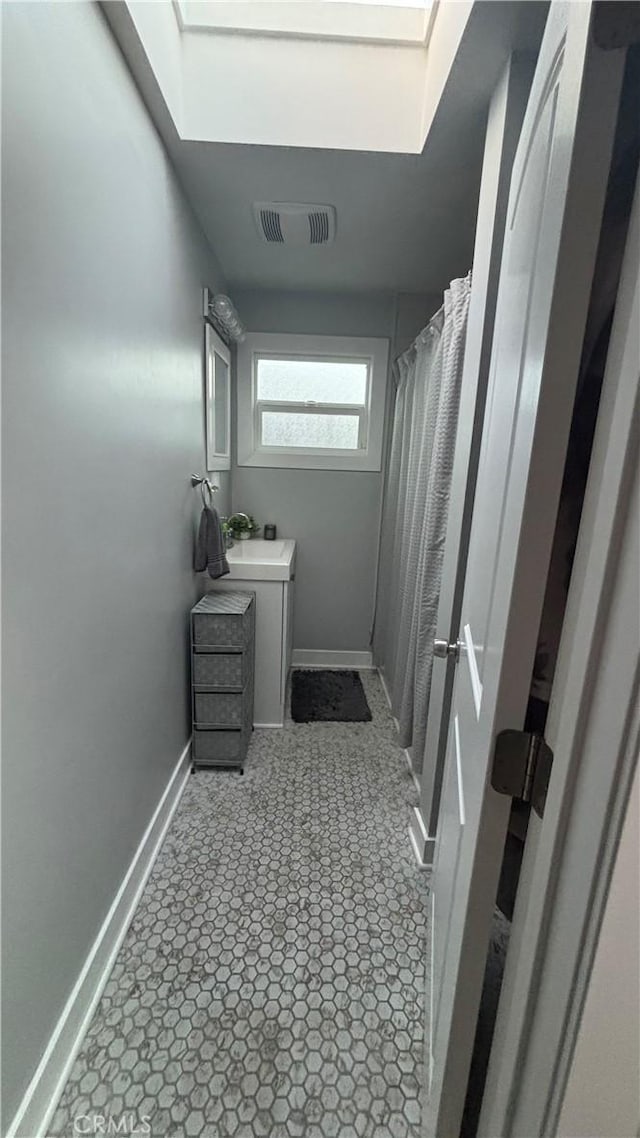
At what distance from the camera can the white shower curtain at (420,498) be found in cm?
159

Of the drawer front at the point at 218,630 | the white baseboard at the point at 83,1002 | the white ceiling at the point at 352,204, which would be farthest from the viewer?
the drawer front at the point at 218,630

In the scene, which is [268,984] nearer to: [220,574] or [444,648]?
[444,648]

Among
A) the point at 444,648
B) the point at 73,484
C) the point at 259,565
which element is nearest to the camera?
the point at 73,484

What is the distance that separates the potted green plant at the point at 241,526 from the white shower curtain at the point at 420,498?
0.86 m

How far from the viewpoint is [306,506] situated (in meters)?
3.03

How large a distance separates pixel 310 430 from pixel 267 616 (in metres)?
1.34

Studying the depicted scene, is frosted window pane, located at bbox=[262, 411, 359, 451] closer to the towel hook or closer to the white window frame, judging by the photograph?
the white window frame

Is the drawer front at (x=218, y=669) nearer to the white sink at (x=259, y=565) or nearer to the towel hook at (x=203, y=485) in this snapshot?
the white sink at (x=259, y=565)

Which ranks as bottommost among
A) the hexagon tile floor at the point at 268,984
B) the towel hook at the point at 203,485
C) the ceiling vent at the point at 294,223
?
the hexagon tile floor at the point at 268,984

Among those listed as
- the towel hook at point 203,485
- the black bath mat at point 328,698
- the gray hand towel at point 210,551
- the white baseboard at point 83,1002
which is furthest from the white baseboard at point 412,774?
the towel hook at point 203,485

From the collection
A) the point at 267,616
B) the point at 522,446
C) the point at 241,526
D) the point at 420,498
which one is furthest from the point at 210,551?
the point at 522,446

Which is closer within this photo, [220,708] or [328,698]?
[220,708]

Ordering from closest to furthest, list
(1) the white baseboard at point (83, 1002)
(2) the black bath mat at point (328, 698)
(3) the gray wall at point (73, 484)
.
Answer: (3) the gray wall at point (73, 484) < (1) the white baseboard at point (83, 1002) < (2) the black bath mat at point (328, 698)

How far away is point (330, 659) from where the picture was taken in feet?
10.6
